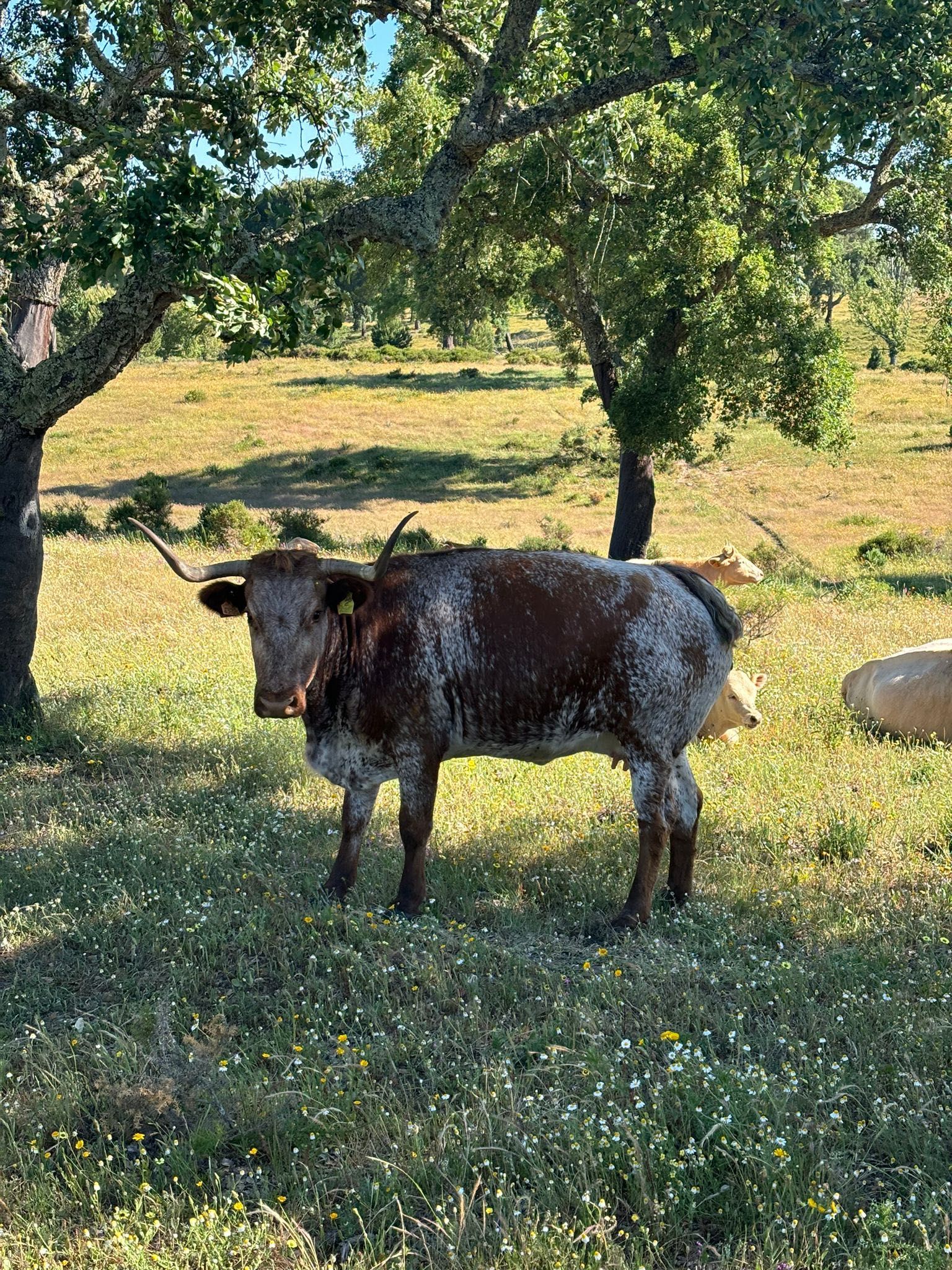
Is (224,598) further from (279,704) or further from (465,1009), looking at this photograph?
(465,1009)

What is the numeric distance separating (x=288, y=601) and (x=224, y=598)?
0.61 m

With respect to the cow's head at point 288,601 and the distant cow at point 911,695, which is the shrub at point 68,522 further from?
the cow's head at point 288,601

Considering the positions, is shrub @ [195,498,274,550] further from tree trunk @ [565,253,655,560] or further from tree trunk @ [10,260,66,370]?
tree trunk @ [10,260,66,370]

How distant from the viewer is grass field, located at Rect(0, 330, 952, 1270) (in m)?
4.38

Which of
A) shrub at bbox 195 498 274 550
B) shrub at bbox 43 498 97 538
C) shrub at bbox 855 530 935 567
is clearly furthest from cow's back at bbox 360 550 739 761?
shrub at bbox 855 530 935 567

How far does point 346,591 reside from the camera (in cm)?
702

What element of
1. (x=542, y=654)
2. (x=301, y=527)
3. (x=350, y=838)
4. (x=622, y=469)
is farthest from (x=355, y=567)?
(x=301, y=527)

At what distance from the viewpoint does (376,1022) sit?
580 centimetres

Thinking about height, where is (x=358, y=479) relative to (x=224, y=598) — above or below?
below

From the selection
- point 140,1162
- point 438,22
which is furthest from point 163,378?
point 140,1162

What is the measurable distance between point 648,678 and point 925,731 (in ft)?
16.1

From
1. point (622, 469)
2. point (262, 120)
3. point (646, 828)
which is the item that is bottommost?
point (646, 828)

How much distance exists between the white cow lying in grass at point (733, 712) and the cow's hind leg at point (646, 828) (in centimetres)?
332

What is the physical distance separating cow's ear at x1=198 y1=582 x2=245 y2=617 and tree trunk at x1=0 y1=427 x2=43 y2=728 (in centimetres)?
440
